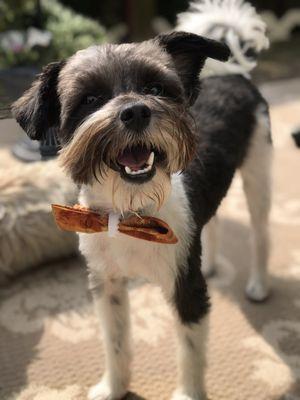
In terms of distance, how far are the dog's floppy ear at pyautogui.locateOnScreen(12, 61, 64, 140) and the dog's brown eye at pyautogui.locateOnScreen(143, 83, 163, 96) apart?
194 millimetres

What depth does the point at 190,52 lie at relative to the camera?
117 centimetres

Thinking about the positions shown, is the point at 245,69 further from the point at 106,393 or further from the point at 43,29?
the point at 43,29

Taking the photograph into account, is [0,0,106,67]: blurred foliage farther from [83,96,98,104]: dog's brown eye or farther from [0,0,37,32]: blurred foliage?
[83,96,98,104]: dog's brown eye

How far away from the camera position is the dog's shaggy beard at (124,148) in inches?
37.1

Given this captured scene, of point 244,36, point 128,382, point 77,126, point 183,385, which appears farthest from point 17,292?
point 244,36

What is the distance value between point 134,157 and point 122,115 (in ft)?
0.33

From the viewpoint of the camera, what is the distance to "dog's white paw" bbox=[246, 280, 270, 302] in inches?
67.6

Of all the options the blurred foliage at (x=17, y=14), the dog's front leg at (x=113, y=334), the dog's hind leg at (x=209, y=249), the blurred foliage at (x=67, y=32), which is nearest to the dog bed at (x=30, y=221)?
the dog's hind leg at (x=209, y=249)

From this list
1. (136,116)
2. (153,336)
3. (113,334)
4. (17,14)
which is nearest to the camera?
(136,116)

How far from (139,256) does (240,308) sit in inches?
24.5

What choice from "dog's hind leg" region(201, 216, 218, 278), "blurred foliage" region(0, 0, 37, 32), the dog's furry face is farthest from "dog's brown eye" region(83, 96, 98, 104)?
"blurred foliage" region(0, 0, 37, 32)

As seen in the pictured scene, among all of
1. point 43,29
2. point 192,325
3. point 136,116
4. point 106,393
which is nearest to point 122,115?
point 136,116

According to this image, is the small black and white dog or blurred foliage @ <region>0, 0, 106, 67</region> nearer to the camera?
the small black and white dog

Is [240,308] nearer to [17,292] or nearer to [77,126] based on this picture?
[17,292]
